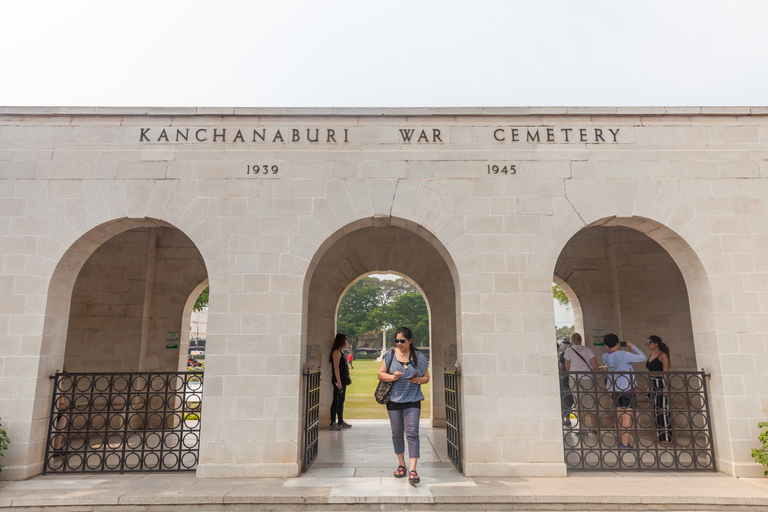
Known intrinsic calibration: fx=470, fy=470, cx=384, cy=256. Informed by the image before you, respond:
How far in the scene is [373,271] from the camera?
11242 millimetres

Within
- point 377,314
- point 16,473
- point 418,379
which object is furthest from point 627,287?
point 377,314

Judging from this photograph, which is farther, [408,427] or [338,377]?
[338,377]

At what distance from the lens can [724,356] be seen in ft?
21.7

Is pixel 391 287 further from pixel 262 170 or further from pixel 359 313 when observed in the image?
pixel 262 170

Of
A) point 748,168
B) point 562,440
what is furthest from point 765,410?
point 748,168

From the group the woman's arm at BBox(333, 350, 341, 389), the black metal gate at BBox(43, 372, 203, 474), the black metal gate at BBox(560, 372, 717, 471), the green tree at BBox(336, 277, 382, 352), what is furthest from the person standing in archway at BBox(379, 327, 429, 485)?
the green tree at BBox(336, 277, 382, 352)

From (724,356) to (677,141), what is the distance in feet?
10.7

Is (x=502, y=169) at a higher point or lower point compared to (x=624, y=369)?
higher

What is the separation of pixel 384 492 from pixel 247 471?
78.5 inches

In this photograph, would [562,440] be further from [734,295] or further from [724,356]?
[734,295]

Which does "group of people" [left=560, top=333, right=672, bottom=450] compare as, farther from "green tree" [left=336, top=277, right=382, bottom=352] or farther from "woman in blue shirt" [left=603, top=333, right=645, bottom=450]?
"green tree" [left=336, top=277, right=382, bottom=352]

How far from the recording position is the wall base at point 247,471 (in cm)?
630

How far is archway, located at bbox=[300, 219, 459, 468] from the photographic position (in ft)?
35.5

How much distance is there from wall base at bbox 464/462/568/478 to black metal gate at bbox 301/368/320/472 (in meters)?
2.31
